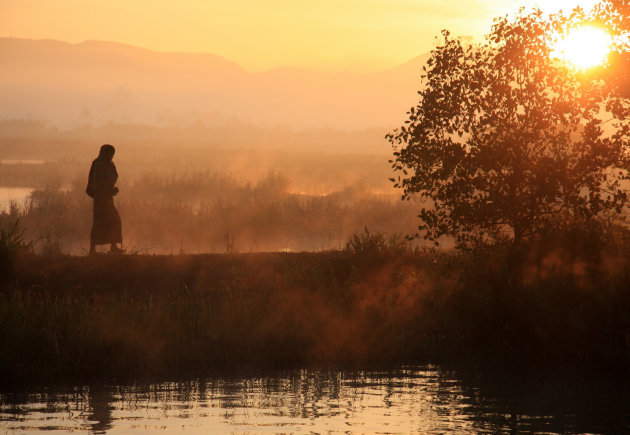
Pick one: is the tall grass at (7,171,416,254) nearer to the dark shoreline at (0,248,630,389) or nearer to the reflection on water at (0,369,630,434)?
the dark shoreline at (0,248,630,389)

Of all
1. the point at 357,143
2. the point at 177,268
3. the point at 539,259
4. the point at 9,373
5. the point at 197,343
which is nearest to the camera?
the point at 9,373

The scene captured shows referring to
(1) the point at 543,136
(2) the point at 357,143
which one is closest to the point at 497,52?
(1) the point at 543,136

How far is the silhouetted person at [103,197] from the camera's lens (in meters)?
20.9

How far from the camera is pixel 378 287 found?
62.7 feet

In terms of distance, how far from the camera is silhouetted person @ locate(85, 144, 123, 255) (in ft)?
68.6

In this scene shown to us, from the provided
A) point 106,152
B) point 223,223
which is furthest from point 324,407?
point 223,223

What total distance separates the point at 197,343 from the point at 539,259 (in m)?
5.94

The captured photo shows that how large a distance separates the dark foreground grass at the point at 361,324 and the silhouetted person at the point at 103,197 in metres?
2.33

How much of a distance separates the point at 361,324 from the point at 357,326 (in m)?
0.10

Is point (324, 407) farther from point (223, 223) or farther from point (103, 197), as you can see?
point (223, 223)

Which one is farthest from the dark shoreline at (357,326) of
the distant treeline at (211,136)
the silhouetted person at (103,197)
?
the distant treeline at (211,136)

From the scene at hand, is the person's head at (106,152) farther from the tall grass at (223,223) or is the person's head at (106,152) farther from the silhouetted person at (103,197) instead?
the tall grass at (223,223)

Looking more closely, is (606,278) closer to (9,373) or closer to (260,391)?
(260,391)

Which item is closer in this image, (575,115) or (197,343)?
(197,343)
